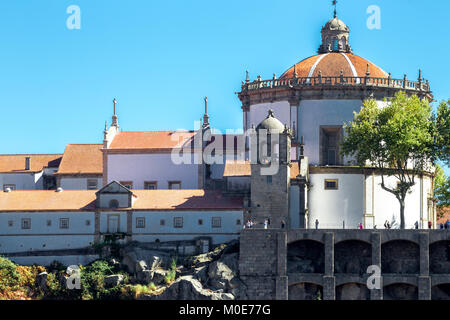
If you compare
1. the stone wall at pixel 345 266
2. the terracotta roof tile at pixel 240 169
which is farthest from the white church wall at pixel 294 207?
the stone wall at pixel 345 266

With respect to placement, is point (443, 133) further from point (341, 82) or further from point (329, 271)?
point (329, 271)

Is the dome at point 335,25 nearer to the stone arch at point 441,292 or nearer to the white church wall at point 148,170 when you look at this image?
the white church wall at point 148,170

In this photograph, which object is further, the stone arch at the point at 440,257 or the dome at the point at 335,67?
the dome at the point at 335,67

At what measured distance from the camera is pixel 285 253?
110 metres

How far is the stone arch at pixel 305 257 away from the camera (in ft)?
363

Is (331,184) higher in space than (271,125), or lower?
lower

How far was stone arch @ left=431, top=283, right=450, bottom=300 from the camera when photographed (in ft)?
360

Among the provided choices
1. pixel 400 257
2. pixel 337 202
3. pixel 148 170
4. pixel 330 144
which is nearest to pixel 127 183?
pixel 148 170

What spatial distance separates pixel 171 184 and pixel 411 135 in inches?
944

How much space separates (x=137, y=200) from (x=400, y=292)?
2393cm

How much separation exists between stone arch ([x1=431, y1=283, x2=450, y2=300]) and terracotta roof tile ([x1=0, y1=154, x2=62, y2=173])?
42.9m

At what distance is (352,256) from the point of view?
11188 centimetres

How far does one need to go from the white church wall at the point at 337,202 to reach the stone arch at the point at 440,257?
340 inches
